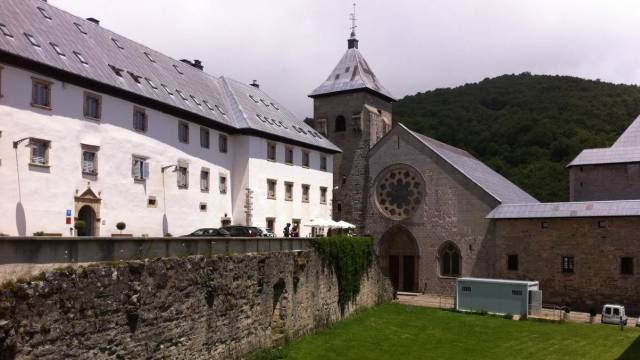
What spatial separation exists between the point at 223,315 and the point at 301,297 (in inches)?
309

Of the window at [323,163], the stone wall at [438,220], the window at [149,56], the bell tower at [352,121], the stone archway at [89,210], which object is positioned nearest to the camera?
the stone archway at [89,210]

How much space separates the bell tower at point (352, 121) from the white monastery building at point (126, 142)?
853 cm

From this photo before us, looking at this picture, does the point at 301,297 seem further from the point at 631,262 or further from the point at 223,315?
the point at 631,262

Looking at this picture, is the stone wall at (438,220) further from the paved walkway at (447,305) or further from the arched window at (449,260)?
the paved walkway at (447,305)

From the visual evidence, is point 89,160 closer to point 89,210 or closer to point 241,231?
point 89,210

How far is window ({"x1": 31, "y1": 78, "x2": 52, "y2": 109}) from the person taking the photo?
78.0 ft

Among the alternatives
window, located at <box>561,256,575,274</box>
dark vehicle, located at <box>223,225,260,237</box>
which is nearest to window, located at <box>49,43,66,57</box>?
dark vehicle, located at <box>223,225,260,237</box>

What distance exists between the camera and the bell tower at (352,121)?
173 ft

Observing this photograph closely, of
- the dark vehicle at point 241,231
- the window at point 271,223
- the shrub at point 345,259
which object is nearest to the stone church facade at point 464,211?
the shrub at point 345,259

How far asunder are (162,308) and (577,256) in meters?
31.7

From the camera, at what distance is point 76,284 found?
13.7 metres

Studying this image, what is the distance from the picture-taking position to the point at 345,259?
3459cm

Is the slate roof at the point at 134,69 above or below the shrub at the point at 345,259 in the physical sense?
above

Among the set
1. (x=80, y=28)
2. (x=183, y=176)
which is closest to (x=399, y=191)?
(x=183, y=176)
